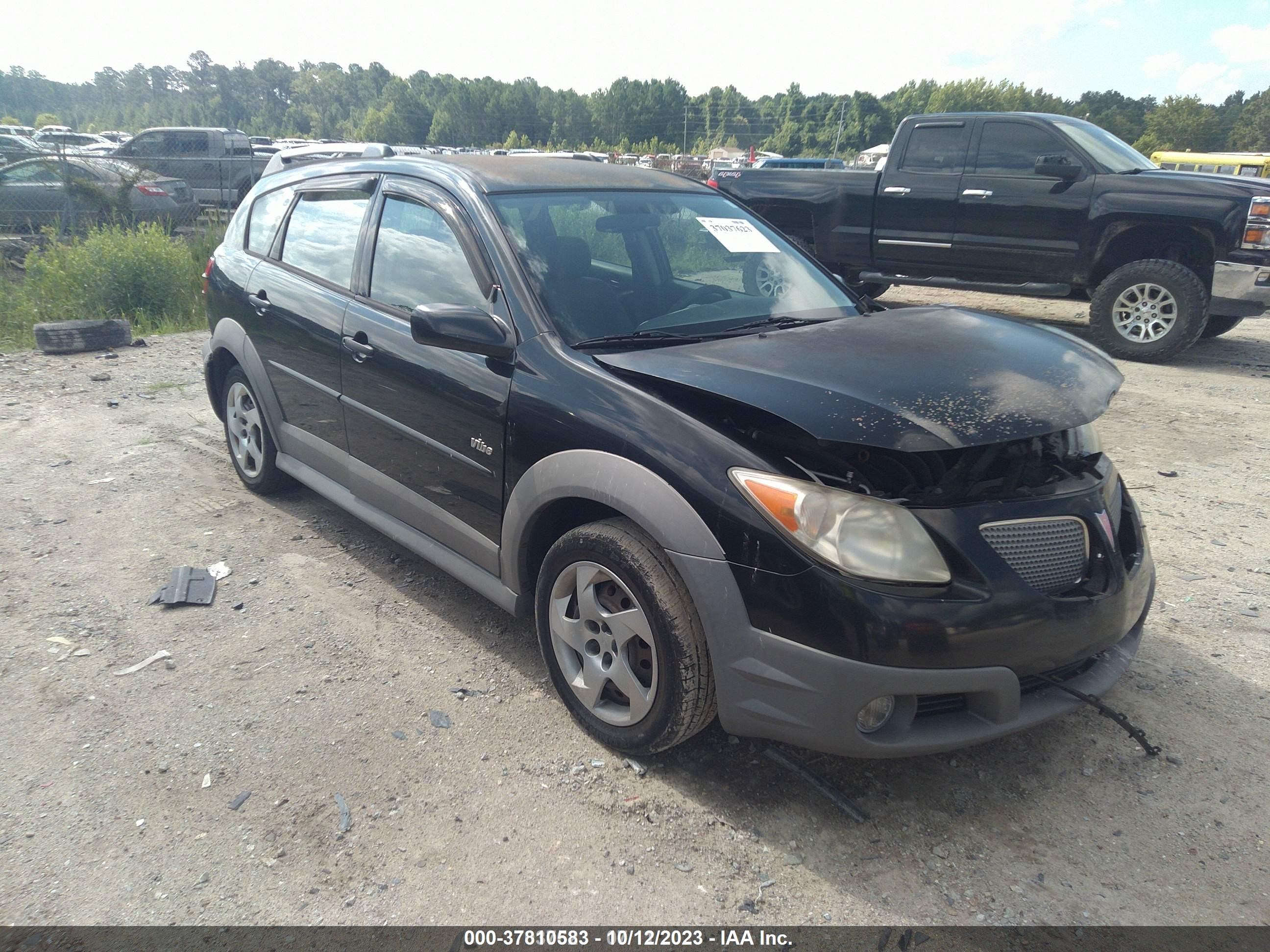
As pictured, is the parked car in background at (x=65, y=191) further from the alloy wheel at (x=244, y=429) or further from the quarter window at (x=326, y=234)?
the quarter window at (x=326, y=234)

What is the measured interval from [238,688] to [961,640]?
2.53 metres

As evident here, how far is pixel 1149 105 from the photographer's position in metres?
87.6

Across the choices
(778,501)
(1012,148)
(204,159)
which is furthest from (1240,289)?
(204,159)

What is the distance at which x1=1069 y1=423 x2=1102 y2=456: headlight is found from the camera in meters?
2.80

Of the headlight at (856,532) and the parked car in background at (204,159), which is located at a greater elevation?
the parked car in background at (204,159)

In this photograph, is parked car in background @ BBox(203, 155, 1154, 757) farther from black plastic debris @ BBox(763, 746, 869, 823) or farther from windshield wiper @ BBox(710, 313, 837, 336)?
black plastic debris @ BBox(763, 746, 869, 823)

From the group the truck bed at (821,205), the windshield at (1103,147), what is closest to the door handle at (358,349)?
the truck bed at (821,205)

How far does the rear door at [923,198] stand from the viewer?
920 cm

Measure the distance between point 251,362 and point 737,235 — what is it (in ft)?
8.63

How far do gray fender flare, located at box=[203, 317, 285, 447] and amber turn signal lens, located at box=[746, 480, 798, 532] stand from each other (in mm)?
3003

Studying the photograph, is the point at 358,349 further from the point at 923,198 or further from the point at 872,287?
the point at 872,287

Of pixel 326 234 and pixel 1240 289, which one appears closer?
pixel 326 234

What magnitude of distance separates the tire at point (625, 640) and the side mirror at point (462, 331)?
0.72 metres

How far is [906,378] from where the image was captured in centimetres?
246
